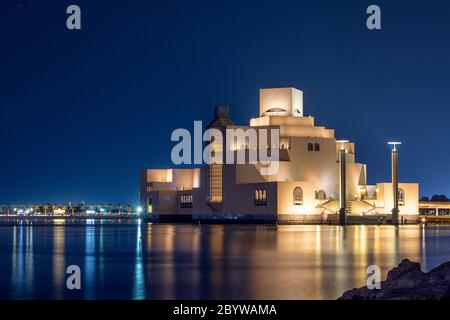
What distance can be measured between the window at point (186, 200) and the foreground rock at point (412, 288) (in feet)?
314

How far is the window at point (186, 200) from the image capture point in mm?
115625

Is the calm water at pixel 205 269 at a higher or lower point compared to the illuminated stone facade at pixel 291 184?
lower

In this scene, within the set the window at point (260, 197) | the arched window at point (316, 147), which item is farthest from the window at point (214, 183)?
the arched window at point (316, 147)

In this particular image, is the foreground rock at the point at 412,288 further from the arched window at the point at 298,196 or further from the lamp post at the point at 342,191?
the lamp post at the point at 342,191

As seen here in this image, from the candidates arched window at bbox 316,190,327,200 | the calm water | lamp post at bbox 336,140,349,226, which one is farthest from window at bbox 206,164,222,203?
the calm water

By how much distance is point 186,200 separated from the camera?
383 ft

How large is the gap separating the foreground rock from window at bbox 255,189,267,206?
256 ft

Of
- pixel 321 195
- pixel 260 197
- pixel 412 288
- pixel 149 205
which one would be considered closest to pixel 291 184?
pixel 260 197

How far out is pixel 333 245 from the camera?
161 feet

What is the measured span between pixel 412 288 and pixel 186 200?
98392 mm

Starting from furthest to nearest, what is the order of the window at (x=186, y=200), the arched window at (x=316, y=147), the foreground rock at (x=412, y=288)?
the window at (x=186, y=200) → the arched window at (x=316, y=147) → the foreground rock at (x=412, y=288)

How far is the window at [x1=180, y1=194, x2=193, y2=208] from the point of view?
116 m
